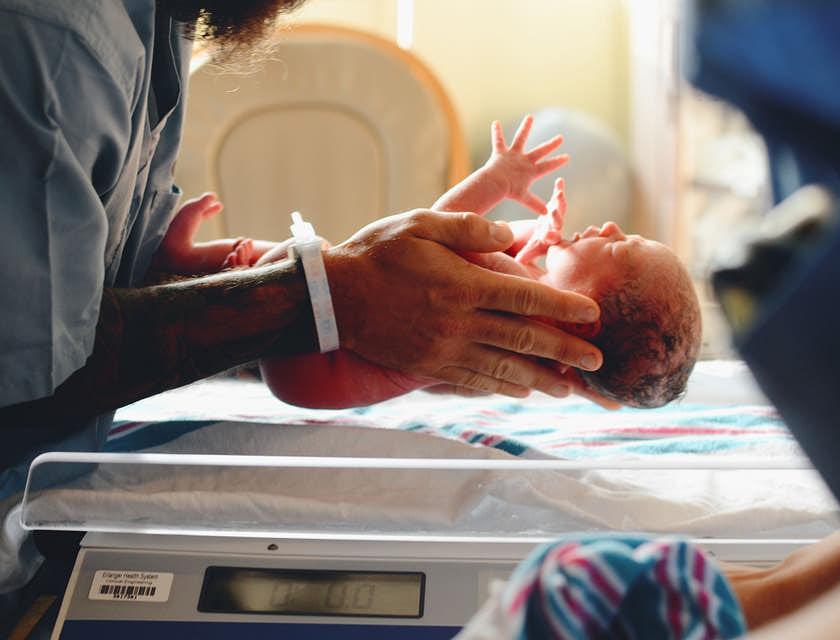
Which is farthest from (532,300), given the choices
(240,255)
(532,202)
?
(240,255)

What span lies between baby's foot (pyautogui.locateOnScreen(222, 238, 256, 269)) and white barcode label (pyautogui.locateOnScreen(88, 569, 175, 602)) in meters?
0.64

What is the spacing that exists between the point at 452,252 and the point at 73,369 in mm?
450

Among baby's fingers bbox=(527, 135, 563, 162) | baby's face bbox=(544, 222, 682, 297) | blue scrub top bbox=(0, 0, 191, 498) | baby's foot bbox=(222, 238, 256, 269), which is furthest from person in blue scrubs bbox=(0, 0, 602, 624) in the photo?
baby's fingers bbox=(527, 135, 563, 162)

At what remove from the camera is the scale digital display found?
0.75 meters

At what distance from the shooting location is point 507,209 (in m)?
2.32

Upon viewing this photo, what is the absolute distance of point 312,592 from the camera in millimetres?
770

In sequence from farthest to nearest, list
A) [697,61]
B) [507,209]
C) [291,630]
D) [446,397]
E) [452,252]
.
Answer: [507,209], [446,397], [452,252], [291,630], [697,61]

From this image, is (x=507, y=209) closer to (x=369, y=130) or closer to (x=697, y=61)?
(x=369, y=130)

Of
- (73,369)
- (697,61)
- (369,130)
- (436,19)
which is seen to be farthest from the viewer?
(436,19)

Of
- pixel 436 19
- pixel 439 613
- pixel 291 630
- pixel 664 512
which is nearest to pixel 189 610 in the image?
pixel 291 630

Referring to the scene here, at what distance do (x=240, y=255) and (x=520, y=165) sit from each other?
482mm

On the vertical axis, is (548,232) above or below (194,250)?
above

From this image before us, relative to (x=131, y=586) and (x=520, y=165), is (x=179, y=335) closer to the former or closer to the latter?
(x=131, y=586)

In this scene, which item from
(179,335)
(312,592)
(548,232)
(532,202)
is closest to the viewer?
(312,592)
